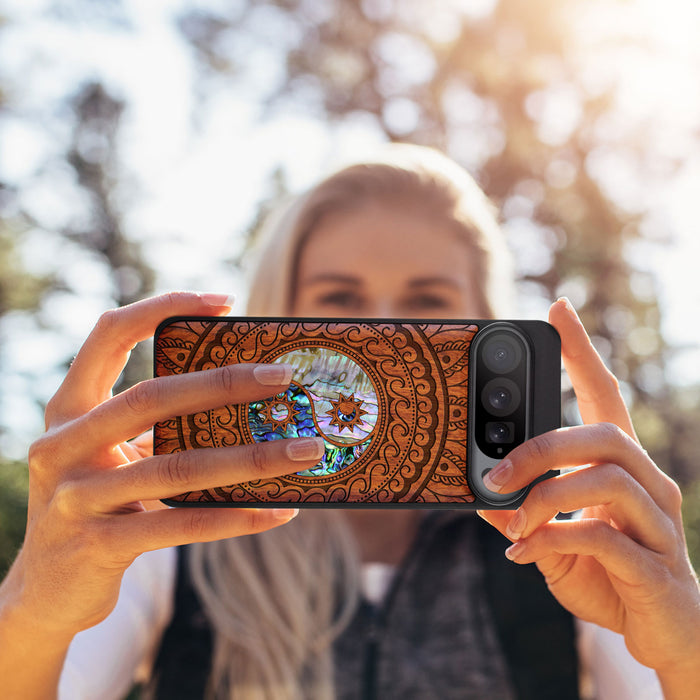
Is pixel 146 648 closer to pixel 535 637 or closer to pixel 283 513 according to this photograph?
pixel 283 513

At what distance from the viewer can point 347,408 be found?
144 cm

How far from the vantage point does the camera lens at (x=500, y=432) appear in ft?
4.68

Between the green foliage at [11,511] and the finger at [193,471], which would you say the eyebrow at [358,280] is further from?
the green foliage at [11,511]

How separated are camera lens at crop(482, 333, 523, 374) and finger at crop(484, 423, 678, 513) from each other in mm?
224

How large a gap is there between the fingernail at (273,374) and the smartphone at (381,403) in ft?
0.46

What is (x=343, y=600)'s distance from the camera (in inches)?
95.0

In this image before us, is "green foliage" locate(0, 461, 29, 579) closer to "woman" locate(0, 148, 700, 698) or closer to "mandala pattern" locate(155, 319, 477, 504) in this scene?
"woman" locate(0, 148, 700, 698)

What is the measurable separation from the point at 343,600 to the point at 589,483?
148 cm

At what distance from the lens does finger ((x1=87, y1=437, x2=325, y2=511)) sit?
4.05 feet

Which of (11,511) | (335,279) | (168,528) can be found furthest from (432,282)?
(11,511)

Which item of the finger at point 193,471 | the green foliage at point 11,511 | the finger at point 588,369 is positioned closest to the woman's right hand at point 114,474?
the finger at point 193,471

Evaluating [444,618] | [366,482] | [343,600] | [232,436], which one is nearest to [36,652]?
[232,436]

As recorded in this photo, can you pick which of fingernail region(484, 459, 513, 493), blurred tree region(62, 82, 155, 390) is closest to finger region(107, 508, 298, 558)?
fingernail region(484, 459, 513, 493)

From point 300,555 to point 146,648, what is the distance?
2.23 feet
